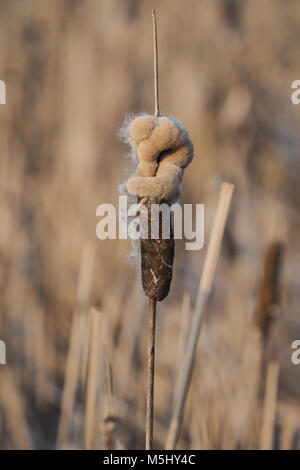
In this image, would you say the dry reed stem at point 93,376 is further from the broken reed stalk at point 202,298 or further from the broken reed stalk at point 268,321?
the broken reed stalk at point 268,321

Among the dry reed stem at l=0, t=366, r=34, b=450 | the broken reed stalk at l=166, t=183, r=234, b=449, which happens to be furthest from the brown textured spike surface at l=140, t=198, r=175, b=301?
the dry reed stem at l=0, t=366, r=34, b=450

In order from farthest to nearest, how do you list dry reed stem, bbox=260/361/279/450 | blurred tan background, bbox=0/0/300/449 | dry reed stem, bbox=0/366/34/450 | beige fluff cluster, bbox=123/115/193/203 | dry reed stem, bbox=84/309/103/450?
1. blurred tan background, bbox=0/0/300/449
2. dry reed stem, bbox=0/366/34/450
3. dry reed stem, bbox=260/361/279/450
4. dry reed stem, bbox=84/309/103/450
5. beige fluff cluster, bbox=123/115/193/203

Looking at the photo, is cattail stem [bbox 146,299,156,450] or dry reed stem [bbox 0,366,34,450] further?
dry reed stem [bbox 0,366,34,450]

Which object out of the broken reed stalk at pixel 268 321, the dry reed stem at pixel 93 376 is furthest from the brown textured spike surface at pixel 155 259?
the broken reed stalk at pixel 268 321

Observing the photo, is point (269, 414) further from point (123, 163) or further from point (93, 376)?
point (123, 163)

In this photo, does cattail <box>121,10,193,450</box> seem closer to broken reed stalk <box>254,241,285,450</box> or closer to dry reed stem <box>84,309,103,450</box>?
dry reed stem <box>84,309,103,450</box>

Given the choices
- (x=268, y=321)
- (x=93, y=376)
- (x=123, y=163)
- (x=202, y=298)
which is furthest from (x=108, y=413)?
(x=123, y=163)
